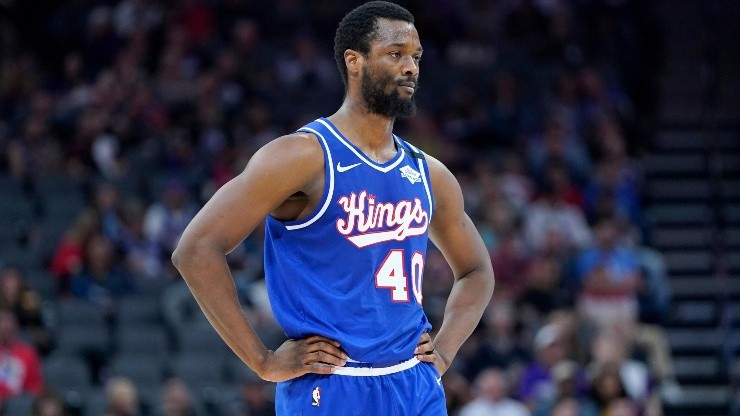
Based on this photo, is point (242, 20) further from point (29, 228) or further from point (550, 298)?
point (550, 298)

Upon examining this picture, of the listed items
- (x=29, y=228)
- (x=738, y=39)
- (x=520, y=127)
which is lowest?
(x=29, y=228)

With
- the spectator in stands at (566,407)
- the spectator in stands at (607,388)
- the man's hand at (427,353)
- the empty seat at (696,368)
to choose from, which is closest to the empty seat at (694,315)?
the empty seat at (696,368)

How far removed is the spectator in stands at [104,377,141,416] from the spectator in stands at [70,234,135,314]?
6.55 feet

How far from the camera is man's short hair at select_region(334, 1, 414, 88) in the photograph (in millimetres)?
4762

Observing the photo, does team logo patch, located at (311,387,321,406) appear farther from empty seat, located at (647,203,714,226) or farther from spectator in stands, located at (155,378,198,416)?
empty seat, located at (647,203,714,226)

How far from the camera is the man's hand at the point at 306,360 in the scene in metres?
4.57

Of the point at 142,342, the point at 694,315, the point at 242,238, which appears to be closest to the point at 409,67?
the point at 242,238

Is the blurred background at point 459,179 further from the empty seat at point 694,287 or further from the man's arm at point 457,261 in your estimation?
the man's arm at point 457,261

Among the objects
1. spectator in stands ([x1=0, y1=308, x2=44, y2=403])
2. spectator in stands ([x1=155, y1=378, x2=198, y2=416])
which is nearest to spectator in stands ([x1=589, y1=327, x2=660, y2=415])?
spectator in stands ([x1=155, y1=378, x2=198, y2=416])

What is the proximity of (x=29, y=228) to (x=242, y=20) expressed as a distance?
4.82 meters

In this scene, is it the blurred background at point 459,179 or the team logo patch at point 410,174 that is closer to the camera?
the team logo patch at point 410,174

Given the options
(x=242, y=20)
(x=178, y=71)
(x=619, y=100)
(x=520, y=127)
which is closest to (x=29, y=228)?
(x=178, y=71)

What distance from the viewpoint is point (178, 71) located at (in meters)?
15.9

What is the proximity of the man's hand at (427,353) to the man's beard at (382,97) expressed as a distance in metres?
0.88
